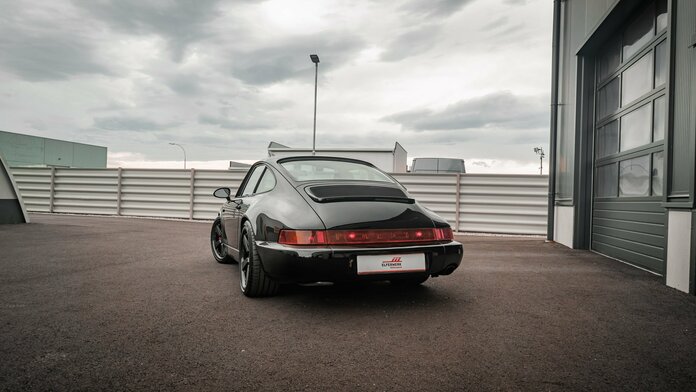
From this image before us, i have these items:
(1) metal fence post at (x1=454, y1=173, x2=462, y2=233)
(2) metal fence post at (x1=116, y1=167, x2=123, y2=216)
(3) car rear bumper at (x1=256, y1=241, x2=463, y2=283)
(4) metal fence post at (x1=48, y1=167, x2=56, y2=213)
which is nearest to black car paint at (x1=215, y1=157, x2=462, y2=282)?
(3) car rear bumper at (x1=256, y1=241, x2=463, y2=283)

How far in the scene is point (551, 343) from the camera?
274 cm

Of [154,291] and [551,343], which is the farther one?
[154,291]

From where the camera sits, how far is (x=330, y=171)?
414 cm

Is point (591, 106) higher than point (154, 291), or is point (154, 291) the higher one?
point (591, 106)

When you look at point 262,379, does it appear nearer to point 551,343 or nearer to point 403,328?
point 403,328

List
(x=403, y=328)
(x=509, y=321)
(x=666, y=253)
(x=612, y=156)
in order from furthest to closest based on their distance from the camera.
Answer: (x=612, y=156) → (x=666, y=253) → (x=509, y=321) → (x=403, y=328)

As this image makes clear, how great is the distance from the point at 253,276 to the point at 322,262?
2.78ft

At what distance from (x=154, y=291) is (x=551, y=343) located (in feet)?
10.9

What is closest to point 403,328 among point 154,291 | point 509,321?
point 509,321

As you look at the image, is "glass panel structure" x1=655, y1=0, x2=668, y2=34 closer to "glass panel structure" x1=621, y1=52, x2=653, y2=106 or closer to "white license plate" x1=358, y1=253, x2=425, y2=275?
"glass panel structure" x1=621, y1=52, x2=653, y2=106

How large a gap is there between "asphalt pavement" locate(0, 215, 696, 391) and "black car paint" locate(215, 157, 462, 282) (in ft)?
1.23

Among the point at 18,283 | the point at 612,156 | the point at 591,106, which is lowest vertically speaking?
the point at 18,283

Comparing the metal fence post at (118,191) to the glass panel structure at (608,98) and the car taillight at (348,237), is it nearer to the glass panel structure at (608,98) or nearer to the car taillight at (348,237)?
the car taillight at (348,237)

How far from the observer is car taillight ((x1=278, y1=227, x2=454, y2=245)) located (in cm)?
315
